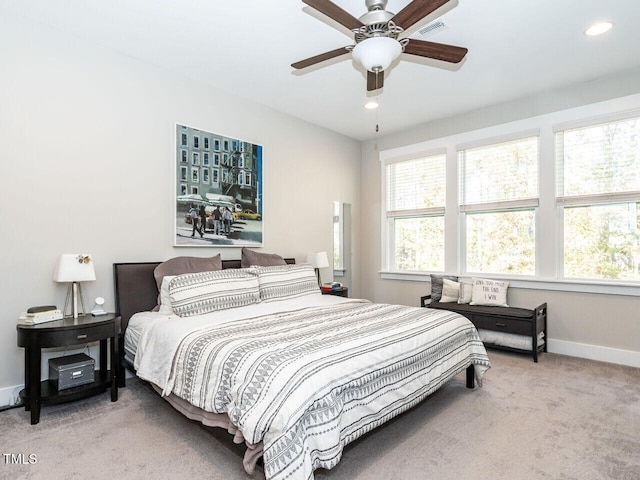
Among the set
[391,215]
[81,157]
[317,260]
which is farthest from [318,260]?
[81,157]

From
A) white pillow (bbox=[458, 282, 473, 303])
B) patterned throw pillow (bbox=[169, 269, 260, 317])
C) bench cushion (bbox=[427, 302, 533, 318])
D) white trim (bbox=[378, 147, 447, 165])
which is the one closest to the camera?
patterned throw pillow (bbox=[169, 269, 260, 317])

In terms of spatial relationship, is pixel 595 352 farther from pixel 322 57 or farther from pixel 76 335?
pixel 76 335

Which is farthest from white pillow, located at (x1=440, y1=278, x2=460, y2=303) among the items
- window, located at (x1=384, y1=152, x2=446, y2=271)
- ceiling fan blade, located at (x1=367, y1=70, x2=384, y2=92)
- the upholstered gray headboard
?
the upholstered gray headboard

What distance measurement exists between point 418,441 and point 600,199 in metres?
3.18

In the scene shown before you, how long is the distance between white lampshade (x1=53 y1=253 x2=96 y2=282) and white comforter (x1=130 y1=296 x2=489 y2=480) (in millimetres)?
510

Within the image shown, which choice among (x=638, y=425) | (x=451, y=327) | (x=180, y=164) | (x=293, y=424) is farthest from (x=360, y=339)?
(x=180, y=164)

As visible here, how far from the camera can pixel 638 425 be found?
7.68 ft

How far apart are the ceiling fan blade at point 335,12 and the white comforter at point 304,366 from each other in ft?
5.93

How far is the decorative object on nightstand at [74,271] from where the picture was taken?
2602mm

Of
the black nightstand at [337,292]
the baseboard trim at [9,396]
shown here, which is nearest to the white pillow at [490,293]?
the black nightstand at [337,292]

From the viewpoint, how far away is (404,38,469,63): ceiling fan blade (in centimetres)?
230

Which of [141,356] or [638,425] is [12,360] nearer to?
[141,356]

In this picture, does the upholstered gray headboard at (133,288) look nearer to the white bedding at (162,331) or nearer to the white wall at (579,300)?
the white bedding at (162,331)

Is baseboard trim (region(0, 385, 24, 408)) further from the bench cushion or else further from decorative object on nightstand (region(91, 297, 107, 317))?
the bench cushion
